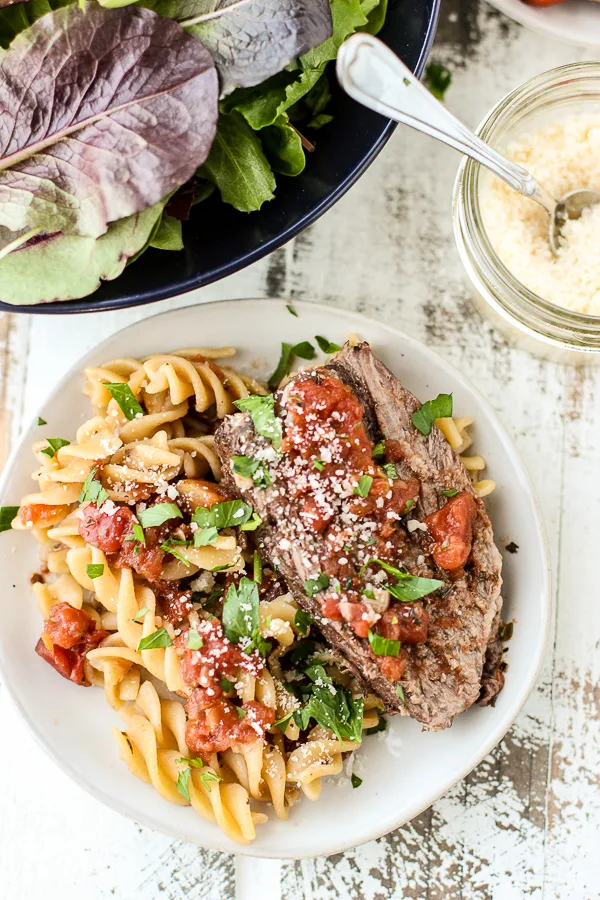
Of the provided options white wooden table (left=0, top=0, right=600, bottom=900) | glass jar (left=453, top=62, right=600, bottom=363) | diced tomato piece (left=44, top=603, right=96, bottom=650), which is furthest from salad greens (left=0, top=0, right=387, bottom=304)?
diced tomato piece (left=44, top=603, right=96, bottom=650)

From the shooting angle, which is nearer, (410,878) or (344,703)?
(344,703)

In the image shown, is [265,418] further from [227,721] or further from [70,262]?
[227,721]

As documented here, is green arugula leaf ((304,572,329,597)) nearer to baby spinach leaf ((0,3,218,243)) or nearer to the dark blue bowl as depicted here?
the dark blue bowl

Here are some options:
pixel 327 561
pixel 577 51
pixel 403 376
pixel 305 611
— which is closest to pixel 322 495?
pixel 327 561

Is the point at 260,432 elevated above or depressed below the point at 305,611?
above

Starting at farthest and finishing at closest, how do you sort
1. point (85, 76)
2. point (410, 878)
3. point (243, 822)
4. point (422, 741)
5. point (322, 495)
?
1. point (410, 878)
2. point (422, 741)
3. point (243, 822)
4. point (322, 495)
5. point (85, 76)

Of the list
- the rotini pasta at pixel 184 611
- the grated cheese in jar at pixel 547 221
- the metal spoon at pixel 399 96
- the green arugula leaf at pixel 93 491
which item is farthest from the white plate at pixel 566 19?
the green arugula leaf at pixel 93 491

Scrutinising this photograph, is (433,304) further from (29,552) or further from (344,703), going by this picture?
(29,552)
